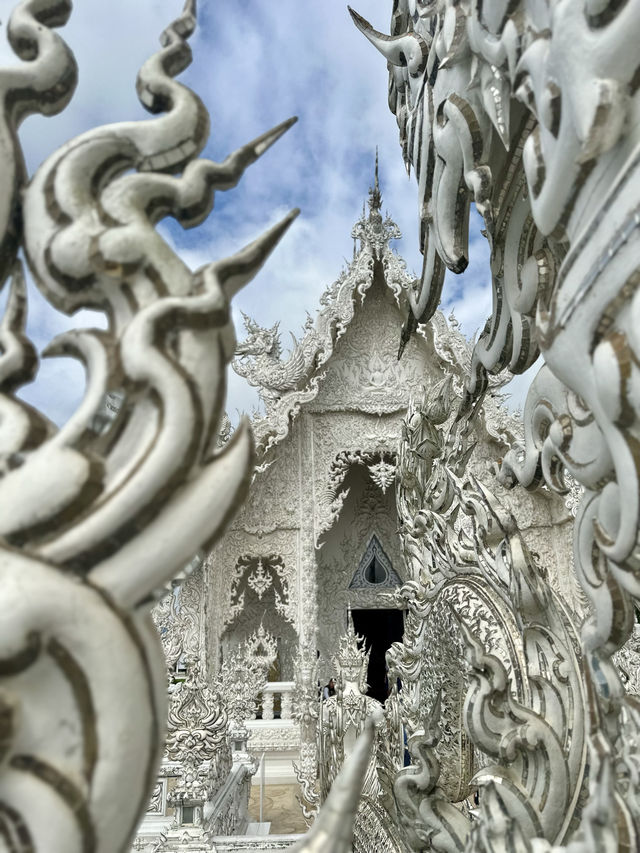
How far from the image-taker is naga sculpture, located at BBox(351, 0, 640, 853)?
54 cm

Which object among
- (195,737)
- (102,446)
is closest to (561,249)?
(102,446)

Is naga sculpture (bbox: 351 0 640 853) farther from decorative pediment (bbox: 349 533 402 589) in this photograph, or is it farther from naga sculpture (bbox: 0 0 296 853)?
decorative pediment (bbox: 349 533 402 589)

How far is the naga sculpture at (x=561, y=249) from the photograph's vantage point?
54 centimetres

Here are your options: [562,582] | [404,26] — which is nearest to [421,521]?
[404,26]

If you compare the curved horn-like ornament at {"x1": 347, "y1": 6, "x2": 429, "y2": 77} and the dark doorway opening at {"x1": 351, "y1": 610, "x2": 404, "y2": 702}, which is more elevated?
the curved horn-like ornament at {"x1": 347, "y1": 6, "x2": 429, "y2": 77}

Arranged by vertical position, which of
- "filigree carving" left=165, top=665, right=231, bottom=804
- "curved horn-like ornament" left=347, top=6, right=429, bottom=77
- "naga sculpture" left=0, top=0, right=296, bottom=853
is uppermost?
"curved horn-like ornament" left=347, top=6, right=429, bottom=77

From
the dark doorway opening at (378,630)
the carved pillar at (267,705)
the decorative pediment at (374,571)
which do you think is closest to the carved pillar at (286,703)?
the carved pillar at (267,705)

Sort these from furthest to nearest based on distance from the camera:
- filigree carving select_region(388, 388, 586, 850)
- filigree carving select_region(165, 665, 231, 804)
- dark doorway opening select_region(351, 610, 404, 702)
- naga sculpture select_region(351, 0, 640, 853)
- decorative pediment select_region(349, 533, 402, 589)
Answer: dark doorway opening select_region(351, 610, 404, 702)
decorative pediment select_region(349, 533, 402, 589)
filigree carving select_region(165, 665, 231, 804)
filigree carving select_region(388, 388, 586, 850)
naga sculpture select_region(351, 0, 640, 853)

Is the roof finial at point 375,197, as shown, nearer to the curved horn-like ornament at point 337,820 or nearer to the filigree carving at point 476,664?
the filigree carving at point 476,664

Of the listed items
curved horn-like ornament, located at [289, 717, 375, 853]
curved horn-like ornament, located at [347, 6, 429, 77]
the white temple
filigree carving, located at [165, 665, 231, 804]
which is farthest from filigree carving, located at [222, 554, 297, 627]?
curved horn-like ornament, located at [289, 717, 375, 853]

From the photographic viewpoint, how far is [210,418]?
1.42ft

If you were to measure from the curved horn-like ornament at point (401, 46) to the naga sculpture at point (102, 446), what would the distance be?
766mm

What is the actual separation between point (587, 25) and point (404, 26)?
3.18ft

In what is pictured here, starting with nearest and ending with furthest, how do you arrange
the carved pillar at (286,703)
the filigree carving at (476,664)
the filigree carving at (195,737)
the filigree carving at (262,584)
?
the filigree carving at (476,664)
the filigree carving at (195,737)
the carved pillar at (286,703)
the filigree carving at (262,584)
